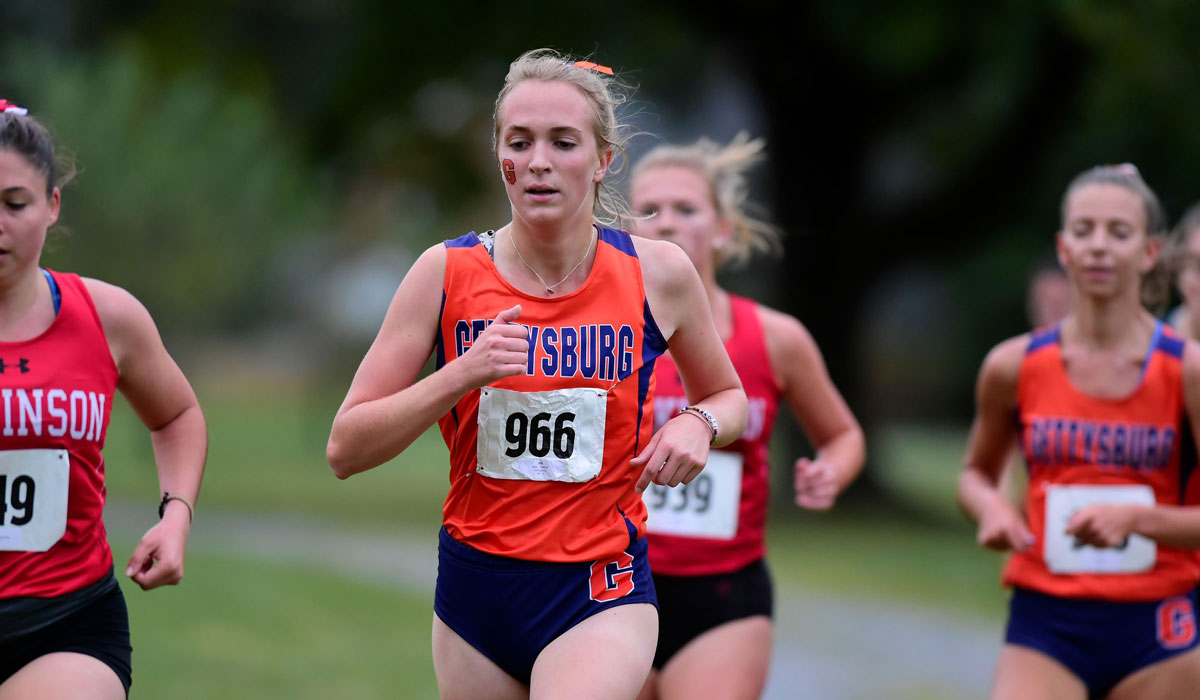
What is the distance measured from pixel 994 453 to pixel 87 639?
303cm

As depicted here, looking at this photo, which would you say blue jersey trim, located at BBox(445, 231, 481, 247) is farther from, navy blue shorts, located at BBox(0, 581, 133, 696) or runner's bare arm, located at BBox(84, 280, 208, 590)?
navy blue shorts, located at BBox(0, 581, 133, 696)

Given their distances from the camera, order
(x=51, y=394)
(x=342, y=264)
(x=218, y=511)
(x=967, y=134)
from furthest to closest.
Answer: (x=342, y=264), (x=967, y=134), (x=218, y=511), (x=51, y=394)

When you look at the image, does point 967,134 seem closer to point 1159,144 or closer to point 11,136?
point 1159,144

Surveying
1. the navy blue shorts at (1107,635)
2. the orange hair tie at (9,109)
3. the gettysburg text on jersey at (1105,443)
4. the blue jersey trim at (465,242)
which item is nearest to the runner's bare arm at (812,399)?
the gettysburg text on jersey at (1105,443)

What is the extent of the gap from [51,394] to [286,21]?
883 inches

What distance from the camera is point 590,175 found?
3.65 metres

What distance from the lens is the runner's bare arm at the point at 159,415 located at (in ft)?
12.5

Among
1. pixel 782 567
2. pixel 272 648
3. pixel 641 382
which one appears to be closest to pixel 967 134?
pixel 782 567

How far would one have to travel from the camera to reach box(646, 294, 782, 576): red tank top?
4.80 metres

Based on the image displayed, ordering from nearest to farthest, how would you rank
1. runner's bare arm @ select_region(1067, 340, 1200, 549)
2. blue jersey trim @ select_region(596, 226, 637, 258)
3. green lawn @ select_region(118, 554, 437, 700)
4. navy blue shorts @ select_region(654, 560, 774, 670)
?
blue jersey trim @ select_region(596, 226, 637, 258) < runner's bare arm @ select_region(1067, 340, 1200, 549) < navy blue shorts @ select_region(654, 560, 774, 670) < green lawn @ select_region(118, 554, 437, 700)

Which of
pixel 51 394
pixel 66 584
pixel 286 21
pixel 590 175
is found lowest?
pixel 66 584

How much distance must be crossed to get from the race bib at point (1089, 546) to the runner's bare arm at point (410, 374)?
2.14m

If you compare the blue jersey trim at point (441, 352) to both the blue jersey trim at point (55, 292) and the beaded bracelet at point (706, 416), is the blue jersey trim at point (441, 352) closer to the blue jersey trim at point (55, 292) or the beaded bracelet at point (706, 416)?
the beaded bracelet at point (706, 416)

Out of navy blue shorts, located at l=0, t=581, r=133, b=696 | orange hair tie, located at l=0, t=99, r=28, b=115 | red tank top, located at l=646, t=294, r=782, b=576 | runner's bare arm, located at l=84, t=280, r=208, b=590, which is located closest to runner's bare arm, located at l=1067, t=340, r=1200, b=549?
red tank top, located at l=646, t=294, r=782, b=576
